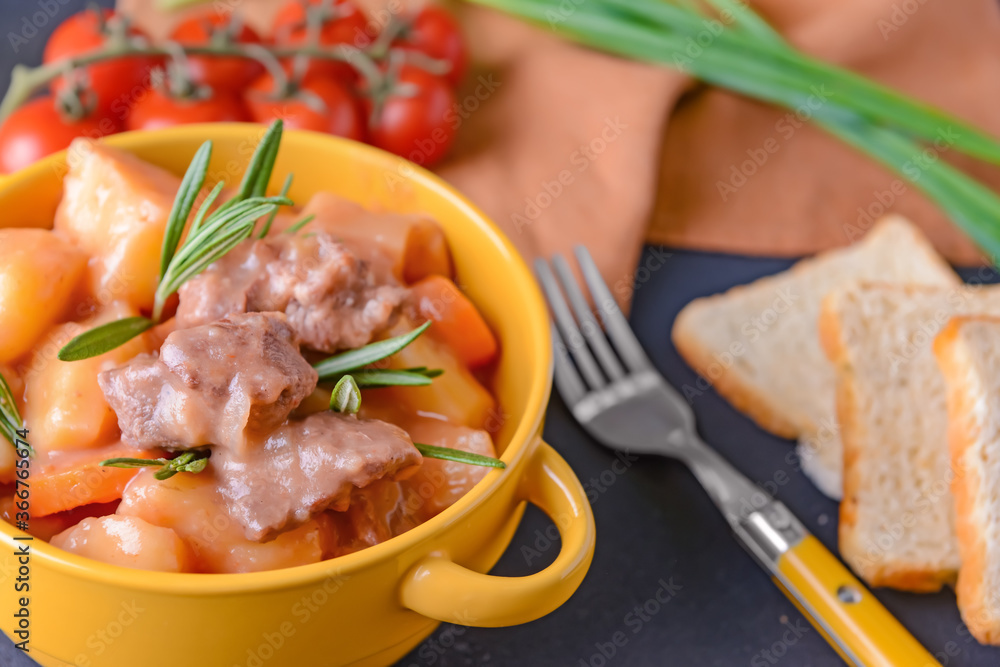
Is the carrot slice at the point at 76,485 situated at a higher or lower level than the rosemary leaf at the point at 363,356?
lower

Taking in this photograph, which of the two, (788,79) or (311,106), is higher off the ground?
(788,79)

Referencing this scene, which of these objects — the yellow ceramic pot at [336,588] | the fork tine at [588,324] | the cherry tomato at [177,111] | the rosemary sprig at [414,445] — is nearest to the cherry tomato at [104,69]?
the cherry tomato at [177,111]

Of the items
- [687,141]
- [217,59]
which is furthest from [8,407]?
[687,141]

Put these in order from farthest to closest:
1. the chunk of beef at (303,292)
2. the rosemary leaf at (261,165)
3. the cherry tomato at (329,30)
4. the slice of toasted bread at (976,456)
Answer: the cherry tomato at (329,30) < the slice of toasted bread at (976,456) < the rosemary leaf at (261,165) < the chunk of beef at (303,292)

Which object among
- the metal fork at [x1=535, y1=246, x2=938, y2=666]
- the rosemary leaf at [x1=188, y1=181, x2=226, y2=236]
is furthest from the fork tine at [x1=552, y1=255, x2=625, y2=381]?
the rosemary leaf at [x1=188, y1=181, x2=226, y2=236]

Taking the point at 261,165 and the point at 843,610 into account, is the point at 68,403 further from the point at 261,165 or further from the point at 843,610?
the point at 843,610

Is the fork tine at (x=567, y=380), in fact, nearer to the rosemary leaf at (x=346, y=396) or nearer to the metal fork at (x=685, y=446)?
the metal fork at (x=685, y=446)
